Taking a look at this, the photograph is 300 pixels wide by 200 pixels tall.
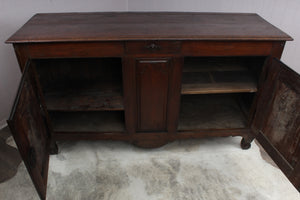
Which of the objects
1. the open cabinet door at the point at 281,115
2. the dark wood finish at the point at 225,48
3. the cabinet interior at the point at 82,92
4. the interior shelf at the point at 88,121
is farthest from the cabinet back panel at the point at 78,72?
the open cabinet door at the point at 281,115

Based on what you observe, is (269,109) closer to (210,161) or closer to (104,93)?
(210,161)

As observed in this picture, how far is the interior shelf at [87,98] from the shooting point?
4.35 ft

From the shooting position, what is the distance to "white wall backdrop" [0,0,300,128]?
4.85 feet

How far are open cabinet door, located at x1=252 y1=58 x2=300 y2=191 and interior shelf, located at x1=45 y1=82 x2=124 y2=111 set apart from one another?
780 millimetres

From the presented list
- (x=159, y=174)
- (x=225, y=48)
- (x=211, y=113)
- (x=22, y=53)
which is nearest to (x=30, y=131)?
(x=22, y=53)

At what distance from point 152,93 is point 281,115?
0.65 meters

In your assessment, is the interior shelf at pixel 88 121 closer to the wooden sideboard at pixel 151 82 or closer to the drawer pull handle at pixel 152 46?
the wooden sideboard at pixel 151 82

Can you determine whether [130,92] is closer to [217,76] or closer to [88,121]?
[88,121]

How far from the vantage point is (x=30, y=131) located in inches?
38.3

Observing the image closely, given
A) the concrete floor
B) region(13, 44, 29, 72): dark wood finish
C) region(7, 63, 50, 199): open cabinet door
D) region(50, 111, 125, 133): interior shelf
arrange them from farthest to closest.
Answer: region(50, 111, 125, 133): interior shelf → the concrete floor → region(13, 44, 29, 72): dark wood finish → region(7, 63, 50, 199): open cabinet door

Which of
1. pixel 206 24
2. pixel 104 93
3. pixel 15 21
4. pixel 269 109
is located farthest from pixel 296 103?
pixel 15 21

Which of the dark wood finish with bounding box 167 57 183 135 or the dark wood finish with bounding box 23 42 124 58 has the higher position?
the dark wood finish with bounding box 23 42 124 58

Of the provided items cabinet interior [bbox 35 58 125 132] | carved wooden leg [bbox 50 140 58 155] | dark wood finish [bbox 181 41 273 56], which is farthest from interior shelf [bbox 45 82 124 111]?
dark wood finish [bbox 181 41 273 56]

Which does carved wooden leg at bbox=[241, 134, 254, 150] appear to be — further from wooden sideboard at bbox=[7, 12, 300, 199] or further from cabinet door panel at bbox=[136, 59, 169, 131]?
cabinet door panel at bbox=[136, 59, 169, 131]
